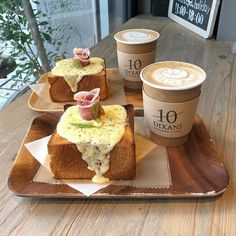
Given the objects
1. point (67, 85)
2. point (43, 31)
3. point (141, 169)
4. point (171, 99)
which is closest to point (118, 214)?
point (141, 169)

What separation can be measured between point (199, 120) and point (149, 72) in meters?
0.19

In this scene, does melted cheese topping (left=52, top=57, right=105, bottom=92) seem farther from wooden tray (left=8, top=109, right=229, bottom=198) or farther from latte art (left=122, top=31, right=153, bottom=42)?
wooden tray (left=8, top=109, right=229, bottom=198)

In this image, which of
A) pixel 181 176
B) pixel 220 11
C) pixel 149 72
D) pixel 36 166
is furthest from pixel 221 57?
pixel 36 166

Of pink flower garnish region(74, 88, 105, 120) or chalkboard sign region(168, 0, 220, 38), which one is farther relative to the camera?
chalkboard sign region(168, 0, 220, 38)

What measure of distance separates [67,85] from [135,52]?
20cm

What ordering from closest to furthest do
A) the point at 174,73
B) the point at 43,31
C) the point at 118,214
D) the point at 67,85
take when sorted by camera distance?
the point at 118,214, the point at 174,73, the point at 67,85, the point at 43,31

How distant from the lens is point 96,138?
53 cm

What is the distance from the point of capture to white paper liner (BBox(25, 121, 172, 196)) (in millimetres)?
540

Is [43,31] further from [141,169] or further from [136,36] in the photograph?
[141,169]

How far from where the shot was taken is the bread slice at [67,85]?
80 centimetres

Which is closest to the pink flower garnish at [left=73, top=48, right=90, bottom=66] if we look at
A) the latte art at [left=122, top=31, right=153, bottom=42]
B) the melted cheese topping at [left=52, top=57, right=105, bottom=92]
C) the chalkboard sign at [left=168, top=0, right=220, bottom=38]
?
the melted cheese topping at [left=52, top=57, right=105, bottom=92]

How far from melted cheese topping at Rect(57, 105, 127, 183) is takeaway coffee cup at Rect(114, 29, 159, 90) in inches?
11.1

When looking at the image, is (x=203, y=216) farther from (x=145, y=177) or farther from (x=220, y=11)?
(x=220, y=11)

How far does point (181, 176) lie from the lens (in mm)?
558
